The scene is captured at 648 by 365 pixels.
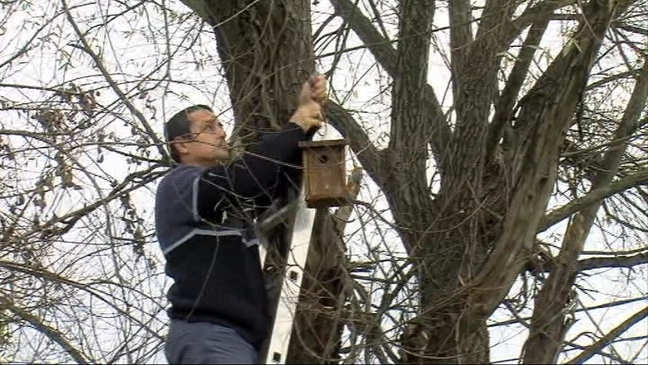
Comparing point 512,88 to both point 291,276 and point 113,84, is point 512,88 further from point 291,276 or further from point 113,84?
point 291,276

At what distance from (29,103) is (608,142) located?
294cm

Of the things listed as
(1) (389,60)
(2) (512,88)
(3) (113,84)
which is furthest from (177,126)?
(2) (512,88)

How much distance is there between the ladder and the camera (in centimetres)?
426

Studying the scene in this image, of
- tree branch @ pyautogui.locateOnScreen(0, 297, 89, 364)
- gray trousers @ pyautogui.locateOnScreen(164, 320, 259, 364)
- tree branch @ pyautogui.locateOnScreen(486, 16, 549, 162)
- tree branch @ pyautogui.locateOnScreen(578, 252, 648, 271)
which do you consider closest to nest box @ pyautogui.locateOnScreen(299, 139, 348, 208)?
gray trousers @ pyautogui.locateOnScreen(164, 320, 259, 364)

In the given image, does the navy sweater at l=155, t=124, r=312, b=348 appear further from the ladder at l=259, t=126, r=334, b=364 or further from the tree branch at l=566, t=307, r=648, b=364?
the tree branch at l=566, t=307, r=648, b=364

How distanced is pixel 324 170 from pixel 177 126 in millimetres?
678

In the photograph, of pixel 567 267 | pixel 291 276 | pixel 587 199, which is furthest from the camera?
pixel 587 199

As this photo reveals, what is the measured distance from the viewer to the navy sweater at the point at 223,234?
4262mm

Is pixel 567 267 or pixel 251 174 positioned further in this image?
pixel 567 267

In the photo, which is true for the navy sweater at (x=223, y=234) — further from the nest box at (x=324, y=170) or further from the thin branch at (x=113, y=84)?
the thin branch at (x=113, y=84)

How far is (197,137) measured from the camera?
4578 mm

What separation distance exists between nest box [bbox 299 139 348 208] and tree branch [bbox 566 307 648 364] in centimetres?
111

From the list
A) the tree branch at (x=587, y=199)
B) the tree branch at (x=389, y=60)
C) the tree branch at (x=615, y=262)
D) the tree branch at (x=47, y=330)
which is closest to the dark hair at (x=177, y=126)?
the tree branch at (x=389, y=60)

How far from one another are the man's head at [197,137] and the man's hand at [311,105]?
31 centimetres
